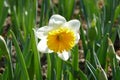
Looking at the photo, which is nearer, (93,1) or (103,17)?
(103,17)

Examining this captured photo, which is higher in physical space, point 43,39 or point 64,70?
point 43,39

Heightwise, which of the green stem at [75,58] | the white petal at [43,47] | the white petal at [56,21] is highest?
the white petal at [56,21]

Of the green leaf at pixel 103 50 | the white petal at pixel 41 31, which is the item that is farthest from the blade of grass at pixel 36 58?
the green leaf at pixel 103 50

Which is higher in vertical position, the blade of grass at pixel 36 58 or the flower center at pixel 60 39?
the flower center at pixel 60 39

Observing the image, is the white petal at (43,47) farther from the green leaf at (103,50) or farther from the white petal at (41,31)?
the green leaf at (103,50)

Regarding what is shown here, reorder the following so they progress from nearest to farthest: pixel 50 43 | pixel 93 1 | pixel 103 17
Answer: pixel 50 43 → pixel 103 17 → pixel 93 1

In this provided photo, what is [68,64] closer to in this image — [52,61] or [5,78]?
[52,61]

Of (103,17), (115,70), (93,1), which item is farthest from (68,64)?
(93,1)

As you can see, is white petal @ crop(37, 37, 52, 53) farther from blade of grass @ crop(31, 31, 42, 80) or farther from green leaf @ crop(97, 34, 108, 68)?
green leaf @ crop(97, 34, 108, 68)
